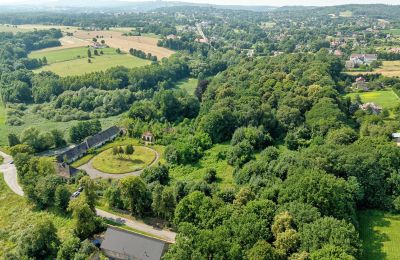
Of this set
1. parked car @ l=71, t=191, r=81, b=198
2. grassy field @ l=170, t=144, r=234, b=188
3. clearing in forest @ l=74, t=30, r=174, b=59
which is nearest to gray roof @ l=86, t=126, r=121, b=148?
A: parked car @ l=71, t=191, r=81, b=198

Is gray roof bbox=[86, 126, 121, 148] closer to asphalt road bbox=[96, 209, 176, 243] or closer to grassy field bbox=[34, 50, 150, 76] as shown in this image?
asphalt road bbox=[96, 209, 176, 243]

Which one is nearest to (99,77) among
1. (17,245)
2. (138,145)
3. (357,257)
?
(138,145)

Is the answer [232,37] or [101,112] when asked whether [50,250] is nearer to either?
[101,112]

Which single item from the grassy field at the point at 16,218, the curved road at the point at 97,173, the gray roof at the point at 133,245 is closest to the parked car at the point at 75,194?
the grassy field at the point at 16,218

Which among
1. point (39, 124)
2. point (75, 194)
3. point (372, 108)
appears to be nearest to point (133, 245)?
point (75, 194)

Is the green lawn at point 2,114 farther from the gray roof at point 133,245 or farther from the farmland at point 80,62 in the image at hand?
the gray roof at point 133,245

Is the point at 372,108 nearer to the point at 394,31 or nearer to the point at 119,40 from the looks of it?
the point at 119,40

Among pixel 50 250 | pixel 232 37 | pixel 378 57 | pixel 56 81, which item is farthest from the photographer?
pixel 232 37
